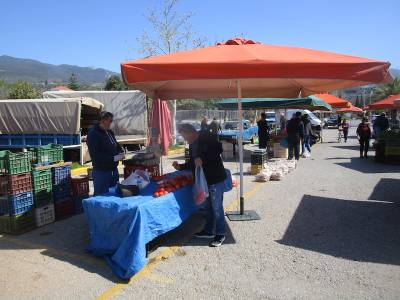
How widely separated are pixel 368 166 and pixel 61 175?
10.0 metres

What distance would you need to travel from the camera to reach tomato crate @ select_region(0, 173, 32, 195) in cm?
551

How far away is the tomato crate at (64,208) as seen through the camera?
632cm

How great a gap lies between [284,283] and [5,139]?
43.1 ft

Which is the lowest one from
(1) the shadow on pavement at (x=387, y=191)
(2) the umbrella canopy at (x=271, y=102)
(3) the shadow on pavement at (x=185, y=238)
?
(3) the shadow on pavement at (x=185, y=238)

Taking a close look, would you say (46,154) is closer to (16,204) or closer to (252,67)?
(16,204)

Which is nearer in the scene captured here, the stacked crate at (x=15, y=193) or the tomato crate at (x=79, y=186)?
the stacked crate at (x=15, y=193)

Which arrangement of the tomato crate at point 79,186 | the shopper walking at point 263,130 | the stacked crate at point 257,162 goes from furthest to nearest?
the shopper walking at point 263,130
the stacked crate at point 257,162
the tomato crate at point 79,186

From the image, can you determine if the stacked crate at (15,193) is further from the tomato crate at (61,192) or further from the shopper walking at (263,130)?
the shopper walking at (263,130)

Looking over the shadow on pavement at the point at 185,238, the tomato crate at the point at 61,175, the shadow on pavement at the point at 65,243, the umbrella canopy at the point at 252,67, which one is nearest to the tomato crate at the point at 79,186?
the tomato crate at the point at 61,175

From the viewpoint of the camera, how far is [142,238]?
4305 mm

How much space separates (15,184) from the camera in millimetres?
5539

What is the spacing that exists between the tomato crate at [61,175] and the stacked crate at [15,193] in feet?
1.50

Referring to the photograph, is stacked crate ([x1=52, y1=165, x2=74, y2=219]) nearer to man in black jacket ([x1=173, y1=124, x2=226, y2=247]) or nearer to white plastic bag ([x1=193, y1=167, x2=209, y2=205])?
man in black jacket ([x1=173, y1=124, x2=226, y2=247])

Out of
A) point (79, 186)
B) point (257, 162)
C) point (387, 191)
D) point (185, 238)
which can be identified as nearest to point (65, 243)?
point (79, 186)
